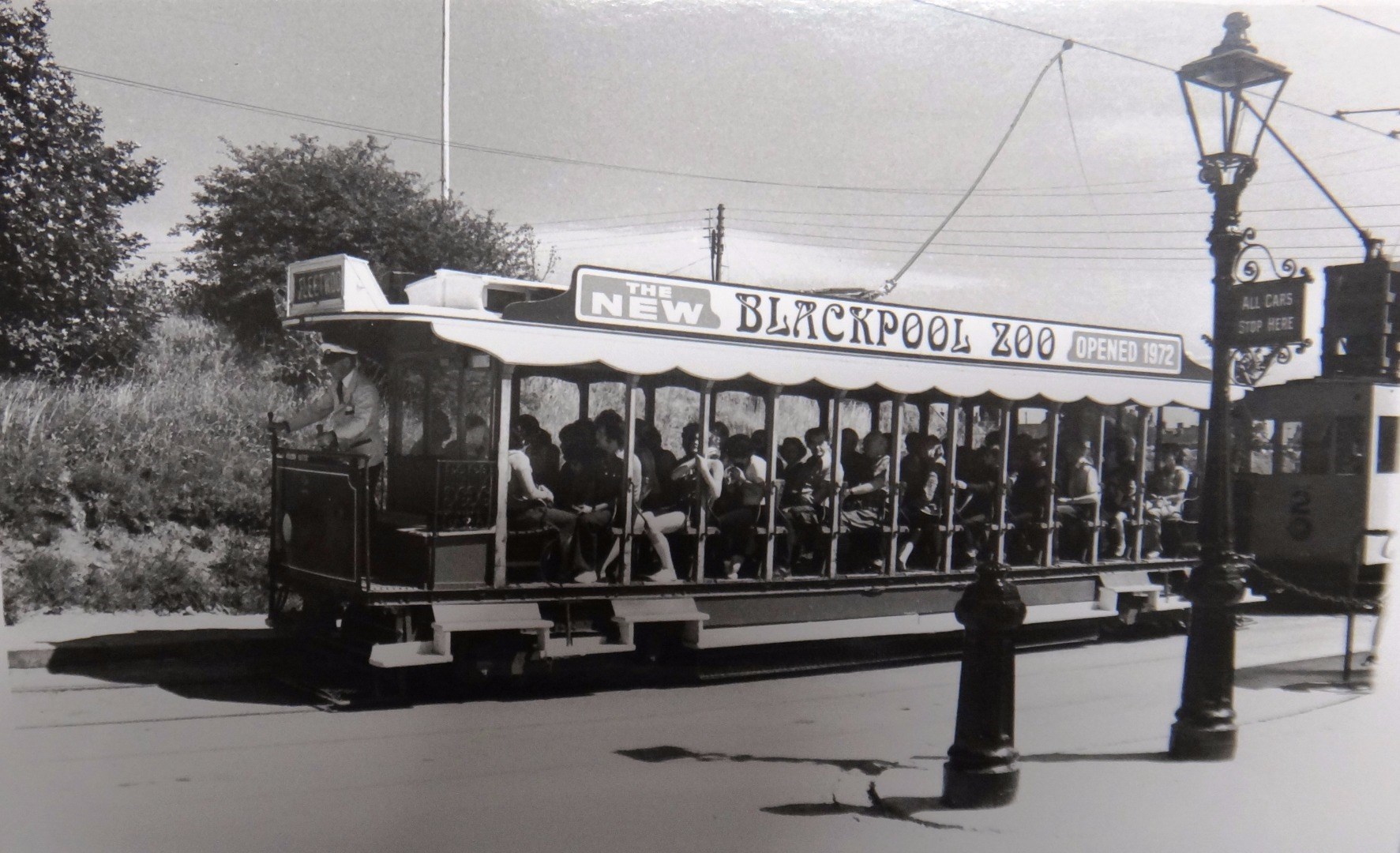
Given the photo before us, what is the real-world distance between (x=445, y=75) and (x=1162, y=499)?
26.9ft

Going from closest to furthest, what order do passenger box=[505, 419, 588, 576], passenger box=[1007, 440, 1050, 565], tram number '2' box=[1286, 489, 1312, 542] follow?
passenger box=[505, 419, 588, 576], passenger box=[1007, 440, 1050, 565], tram number '2' box=[1286, 489, 1312, 542]

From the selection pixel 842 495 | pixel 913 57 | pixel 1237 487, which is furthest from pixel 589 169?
pixel 1237 487

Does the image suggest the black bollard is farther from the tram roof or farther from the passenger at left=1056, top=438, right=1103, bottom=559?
the passenger at left=1056, top=438, right=1103, bottom=559

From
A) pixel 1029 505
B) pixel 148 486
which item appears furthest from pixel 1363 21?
pixel 148 486

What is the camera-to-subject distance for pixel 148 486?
9.66 meters

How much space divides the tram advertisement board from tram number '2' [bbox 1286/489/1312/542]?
3.41 metres

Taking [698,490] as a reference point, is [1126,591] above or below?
below

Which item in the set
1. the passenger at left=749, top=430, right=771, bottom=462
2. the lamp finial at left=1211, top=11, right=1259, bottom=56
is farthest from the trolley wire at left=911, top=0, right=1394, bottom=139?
the passenger at left=749, top=430, right=771, bottom=462

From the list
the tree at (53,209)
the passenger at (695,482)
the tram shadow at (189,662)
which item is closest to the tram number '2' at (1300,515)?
the passenger at (695,482)

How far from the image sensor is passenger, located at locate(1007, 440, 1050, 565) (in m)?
9.86

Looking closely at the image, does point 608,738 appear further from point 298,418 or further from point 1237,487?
point 1237,487

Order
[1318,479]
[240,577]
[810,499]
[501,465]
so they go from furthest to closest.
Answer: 1. [1318,479]
2. [240,577]
3. [810,499]
4. [501,465]

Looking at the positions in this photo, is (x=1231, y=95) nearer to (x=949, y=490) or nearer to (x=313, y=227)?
(x=949, y=490)

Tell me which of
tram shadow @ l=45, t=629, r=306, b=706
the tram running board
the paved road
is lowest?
tram shadow @ l=45, t=629, r=306, b=706
